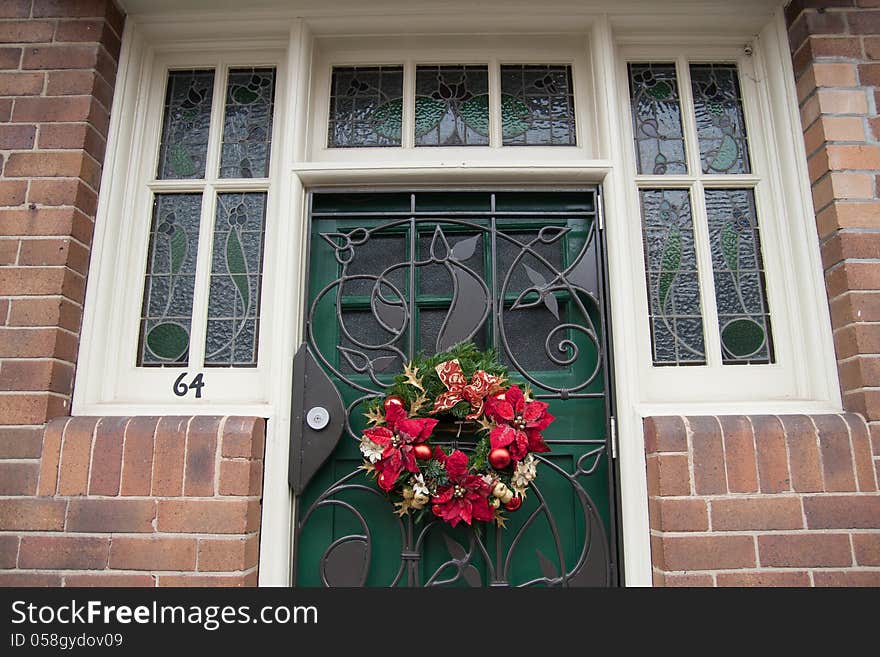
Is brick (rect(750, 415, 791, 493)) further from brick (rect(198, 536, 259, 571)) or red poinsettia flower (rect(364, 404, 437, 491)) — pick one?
brick (rect(198, 536, 259, 571))

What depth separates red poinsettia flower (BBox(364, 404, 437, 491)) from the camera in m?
1.77

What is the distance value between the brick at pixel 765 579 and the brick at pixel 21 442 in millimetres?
2183

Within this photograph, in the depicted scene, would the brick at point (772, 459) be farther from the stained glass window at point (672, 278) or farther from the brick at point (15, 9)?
the brick at point (15, 9)

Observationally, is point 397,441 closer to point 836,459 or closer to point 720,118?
point 836,459

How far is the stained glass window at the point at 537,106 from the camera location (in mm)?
2211

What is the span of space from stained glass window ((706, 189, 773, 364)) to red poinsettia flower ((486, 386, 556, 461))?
0.74m

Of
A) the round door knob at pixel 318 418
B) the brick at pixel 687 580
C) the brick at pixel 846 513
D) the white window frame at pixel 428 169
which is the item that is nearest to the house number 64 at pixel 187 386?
the white window frame at pixel 428 169

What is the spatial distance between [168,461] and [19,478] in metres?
0.48

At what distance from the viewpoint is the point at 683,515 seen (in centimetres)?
174

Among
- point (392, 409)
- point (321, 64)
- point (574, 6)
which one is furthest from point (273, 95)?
point (392, 409)

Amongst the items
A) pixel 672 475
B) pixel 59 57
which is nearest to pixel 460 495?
pixel 672 475

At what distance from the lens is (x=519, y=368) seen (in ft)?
6.44

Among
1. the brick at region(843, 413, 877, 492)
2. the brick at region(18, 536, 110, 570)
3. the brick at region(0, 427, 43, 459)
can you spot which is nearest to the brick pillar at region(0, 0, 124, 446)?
the brick at region(0, 427, 43, 459)

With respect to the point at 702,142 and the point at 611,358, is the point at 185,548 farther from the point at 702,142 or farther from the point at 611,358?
the point at 702,142
